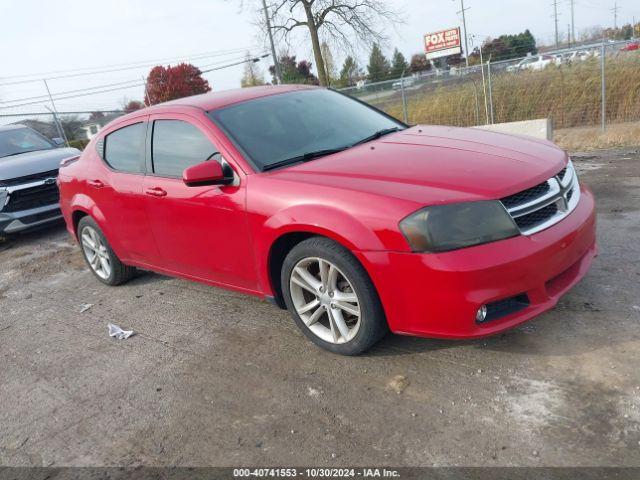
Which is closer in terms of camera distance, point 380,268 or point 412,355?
point 380,268

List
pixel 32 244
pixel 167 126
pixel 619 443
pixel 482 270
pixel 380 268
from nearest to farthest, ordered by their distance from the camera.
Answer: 1. pixel 619 443
2. pixel 482 270
3. pixel 380 268
4. pixel 167 126
5. pixel 32 244

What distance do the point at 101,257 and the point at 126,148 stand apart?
1.32 metres

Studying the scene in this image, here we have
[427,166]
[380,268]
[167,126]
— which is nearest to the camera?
[380,268]

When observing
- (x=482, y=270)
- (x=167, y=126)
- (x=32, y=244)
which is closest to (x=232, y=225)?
(x=167, y=126)

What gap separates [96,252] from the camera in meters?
5.32

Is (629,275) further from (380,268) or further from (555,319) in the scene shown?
(380,268)

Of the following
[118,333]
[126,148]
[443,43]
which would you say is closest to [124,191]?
[126,148]

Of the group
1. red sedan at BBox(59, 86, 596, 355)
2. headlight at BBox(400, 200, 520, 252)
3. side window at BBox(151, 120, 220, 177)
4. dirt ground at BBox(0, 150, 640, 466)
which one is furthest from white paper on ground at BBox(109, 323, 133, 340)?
headlight at BBox(400, 200, 520, 252)

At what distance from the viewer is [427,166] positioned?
309cm

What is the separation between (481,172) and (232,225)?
161 cm

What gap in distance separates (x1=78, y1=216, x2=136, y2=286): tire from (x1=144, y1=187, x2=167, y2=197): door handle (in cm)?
116

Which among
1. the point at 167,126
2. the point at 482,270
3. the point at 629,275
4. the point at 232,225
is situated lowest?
the point at 629,275

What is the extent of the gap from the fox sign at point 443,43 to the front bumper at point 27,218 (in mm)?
48539

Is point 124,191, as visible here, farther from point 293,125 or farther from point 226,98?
point 293,125
